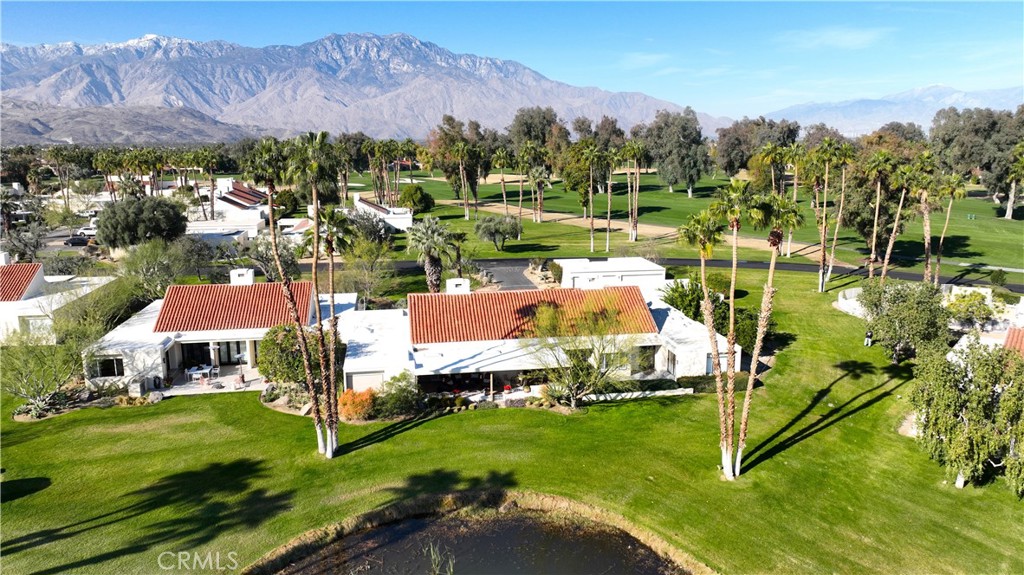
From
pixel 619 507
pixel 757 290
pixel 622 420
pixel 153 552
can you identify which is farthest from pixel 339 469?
pixel 757 290

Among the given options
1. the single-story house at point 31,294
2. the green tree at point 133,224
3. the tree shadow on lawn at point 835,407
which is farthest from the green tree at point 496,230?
the tree shadow on lawn at point 835,407

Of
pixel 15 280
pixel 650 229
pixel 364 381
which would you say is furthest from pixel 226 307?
pixel 650 229

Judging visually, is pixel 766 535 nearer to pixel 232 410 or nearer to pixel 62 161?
pixel 232 410

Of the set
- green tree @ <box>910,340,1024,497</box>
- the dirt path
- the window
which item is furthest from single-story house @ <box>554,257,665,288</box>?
the window

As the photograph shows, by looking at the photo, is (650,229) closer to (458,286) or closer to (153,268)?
(458,286)

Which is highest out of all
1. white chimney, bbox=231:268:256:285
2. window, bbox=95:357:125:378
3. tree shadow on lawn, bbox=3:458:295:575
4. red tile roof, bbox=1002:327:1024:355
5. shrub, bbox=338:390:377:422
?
white chimney, bbox=231:268:256:285

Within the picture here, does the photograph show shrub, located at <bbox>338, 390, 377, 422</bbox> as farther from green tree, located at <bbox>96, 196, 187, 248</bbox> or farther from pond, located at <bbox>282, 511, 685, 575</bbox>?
green tree, located at <bbox>96, 196, 187, 248</bbox>

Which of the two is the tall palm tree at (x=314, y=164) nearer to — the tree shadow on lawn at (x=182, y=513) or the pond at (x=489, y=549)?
the tree shadow on lawn at (x=182, y=513)
